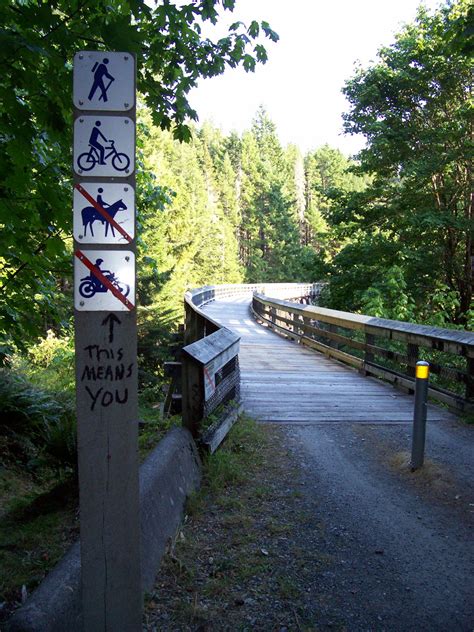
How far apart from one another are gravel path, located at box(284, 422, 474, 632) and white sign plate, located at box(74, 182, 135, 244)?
2.22 m

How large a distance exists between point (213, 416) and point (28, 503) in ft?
5.73

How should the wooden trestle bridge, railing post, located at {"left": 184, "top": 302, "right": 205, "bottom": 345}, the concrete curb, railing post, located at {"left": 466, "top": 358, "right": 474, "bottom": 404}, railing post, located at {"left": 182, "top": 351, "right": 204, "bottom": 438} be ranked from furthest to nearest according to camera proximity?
railing post, located at {"left": 184, "top": 302, "right": 205, "bottom": 345} → railing post, located at {"left": 466, "top": 358, "right": 474, "bottom": 404} → the wooden trestle bridge → railing post, located at {"left": 182, "top": 351, "right": 204, "bottom": 438} → the concrete curb

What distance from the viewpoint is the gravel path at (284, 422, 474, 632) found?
2.77m

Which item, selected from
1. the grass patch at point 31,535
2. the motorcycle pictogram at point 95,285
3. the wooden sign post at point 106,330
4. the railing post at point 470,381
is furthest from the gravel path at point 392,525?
the motorcycle pictogram at point 95,285

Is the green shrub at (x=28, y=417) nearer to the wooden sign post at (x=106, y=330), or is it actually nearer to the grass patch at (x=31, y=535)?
the grass patch at (x=31, y=535)

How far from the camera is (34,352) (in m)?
17.4

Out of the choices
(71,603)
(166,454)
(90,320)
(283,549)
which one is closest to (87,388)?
(90,320)

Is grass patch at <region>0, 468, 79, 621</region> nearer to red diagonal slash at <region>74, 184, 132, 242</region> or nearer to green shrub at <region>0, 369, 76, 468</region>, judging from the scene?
green shrub at <region>0, 369, 76, 468</region>

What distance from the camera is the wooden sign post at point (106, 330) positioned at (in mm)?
2152

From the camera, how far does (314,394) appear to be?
795 centimetres

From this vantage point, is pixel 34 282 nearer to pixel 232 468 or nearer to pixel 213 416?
pixel 213 416

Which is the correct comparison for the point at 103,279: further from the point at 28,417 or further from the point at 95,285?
the point at 28,417

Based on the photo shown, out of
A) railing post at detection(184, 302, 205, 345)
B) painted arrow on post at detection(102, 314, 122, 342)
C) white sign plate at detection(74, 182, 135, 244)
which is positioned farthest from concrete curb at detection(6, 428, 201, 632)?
railing post at detection(184, 302, 205, 345)

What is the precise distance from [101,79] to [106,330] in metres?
1.06
